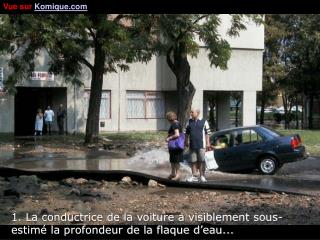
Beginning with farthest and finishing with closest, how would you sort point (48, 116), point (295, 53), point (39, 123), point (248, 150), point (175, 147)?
point (295, 53) < point (48, 116) < point (39, 123) < point (248, 150) < point (175, 147)

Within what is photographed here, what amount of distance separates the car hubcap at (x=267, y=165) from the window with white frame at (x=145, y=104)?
26029 mm

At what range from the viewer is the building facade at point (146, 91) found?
40.0 meters

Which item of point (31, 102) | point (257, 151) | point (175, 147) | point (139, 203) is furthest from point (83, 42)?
point (31, 102)

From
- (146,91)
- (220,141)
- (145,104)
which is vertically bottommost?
(220,141)

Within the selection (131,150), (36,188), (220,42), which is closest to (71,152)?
(131,150)

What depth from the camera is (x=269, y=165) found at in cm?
1647

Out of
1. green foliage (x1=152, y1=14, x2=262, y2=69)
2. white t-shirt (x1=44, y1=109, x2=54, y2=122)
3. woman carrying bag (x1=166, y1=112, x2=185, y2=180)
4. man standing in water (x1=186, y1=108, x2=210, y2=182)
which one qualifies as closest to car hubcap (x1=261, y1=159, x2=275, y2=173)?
man standing in water (x1=186, y1=108, x2=210, y2=182)

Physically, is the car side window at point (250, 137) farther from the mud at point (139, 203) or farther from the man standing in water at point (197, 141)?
the mud at point (139, 203)

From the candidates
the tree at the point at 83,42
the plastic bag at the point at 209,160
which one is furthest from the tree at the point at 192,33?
the plastic bag at the point at 209,160

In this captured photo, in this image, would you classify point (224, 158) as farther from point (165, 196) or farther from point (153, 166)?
point (165, 196)

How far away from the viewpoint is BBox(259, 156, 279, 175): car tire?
54.0ft

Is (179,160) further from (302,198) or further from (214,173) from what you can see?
(302,198)

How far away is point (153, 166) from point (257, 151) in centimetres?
313

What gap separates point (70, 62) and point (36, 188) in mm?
15599
